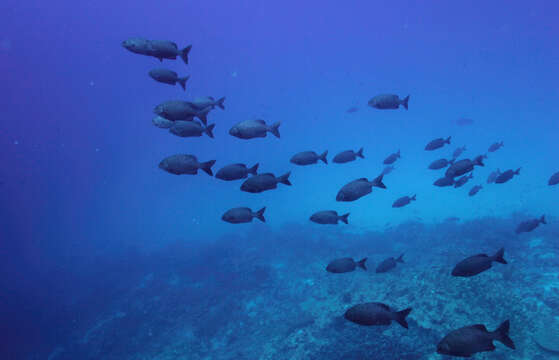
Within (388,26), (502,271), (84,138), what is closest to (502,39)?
(388,26)

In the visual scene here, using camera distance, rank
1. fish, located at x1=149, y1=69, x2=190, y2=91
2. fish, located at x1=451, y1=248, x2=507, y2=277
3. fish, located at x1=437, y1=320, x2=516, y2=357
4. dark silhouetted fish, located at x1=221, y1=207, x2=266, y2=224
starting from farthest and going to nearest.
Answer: fish, located at x1=149, y1=69, x2=190, y2=91 < dark silhouetted fish, located at x1=221, y1=207, x2=266, y2=224 < fish, located at x1=451, y1=248, x2=507, y2=277 < fish, located at x1=437, y1=320, x2=516, y2=357

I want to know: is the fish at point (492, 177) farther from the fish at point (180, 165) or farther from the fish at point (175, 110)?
the fish at point (175, 110)

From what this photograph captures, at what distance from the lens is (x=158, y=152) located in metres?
91.8

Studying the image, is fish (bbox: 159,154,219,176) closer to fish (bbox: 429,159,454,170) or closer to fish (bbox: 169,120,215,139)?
fish (bbox: 169,120,215,139)

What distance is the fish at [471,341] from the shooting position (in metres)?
3.46

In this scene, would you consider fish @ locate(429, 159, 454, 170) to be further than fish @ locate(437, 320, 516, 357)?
Yes

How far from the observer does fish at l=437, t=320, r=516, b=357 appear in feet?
11.4

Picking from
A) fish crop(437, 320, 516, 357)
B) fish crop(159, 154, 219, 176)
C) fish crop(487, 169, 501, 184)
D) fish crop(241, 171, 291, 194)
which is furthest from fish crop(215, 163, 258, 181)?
fish crop(487, 169, 501, 184)

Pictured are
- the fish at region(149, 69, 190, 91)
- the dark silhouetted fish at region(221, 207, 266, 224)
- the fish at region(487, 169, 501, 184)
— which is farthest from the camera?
the fish at region(487, 169, 501, 184)

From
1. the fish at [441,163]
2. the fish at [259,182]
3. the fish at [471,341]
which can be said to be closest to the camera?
the fish at [471,341]

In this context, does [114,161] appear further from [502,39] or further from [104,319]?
[502,39]

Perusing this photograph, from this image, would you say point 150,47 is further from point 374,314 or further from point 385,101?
point 374,314

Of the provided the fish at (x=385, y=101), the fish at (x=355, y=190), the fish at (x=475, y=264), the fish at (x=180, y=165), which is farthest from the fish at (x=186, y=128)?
the fish at (x=475, y=264)

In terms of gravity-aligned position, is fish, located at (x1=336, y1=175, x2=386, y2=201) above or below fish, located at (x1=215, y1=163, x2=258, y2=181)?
below
